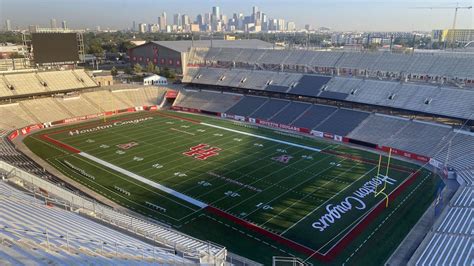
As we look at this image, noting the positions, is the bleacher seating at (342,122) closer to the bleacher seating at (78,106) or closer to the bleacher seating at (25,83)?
the bleacher seating at (78,106)

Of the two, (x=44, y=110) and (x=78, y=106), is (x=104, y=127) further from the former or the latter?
(x=44, y=110)

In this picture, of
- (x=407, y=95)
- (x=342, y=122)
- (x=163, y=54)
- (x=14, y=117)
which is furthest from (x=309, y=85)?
(x=163, y=54)

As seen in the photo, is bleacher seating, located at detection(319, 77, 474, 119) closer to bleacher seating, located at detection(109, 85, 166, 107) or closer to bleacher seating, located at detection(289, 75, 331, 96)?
bleacher seating, located at detection(289, 75, 331, 96)

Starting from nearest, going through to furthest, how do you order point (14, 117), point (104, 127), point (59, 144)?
point (59, 144), point (14, 117), point (104, 127)

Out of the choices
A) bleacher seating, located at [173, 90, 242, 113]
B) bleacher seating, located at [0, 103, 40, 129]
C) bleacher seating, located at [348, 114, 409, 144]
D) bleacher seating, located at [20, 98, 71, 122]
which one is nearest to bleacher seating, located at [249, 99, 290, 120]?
bleacher seating, located at [173, 90, 242, 113]

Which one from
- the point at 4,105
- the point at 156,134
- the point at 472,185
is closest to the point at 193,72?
the point at 156,134

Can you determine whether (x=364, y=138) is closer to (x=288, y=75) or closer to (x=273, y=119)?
(x=273, y=119)

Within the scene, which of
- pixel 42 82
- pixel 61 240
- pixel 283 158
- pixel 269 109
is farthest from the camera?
pixel 42 82
